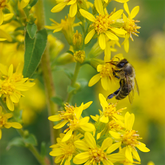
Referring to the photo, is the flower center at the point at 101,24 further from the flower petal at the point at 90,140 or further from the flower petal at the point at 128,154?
the flower petal at the point at 128,154

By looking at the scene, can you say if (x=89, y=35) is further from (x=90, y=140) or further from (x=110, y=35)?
(x=90, y=140)

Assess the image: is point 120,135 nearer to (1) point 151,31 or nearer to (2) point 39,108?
(2) point 39,108

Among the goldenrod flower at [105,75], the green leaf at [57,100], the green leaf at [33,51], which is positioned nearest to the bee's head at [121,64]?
the goldenrod flower at [105,75]

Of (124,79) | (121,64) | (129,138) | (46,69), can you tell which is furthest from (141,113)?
(129,138)

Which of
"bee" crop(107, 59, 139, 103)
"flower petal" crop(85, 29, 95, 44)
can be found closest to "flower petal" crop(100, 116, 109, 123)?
"bee" crop(107, 59, 139, 103)

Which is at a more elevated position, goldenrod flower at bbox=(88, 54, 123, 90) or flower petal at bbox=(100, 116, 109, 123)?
goldenrod flower at bbox=(88, 54, 123, 90)

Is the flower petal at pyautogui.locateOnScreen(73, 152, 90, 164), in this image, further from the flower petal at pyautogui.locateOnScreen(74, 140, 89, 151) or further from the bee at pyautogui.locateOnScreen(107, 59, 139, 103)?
the bee at pyautogui.locateOnScreen(107, 59, 139, 103)

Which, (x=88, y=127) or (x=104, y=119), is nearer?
(x=88, y=127)
